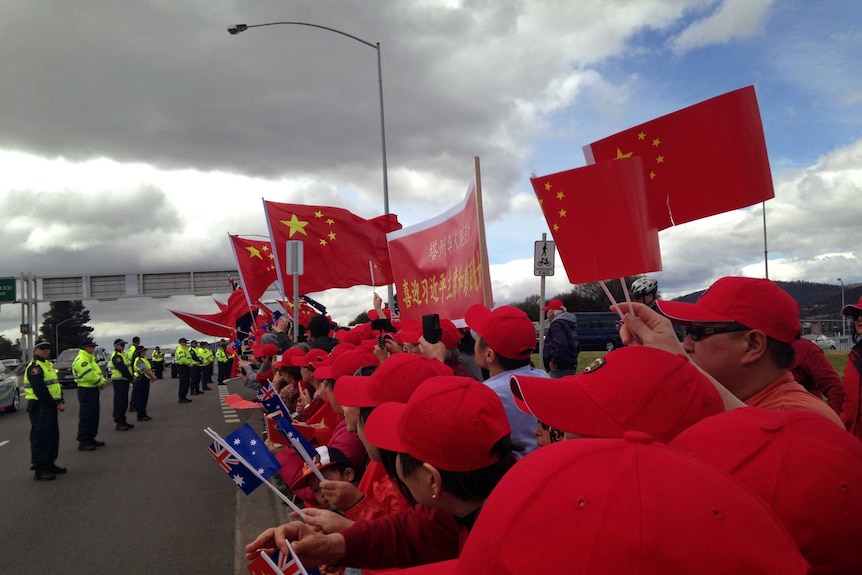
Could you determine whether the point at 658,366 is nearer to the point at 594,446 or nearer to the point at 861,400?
the point at 594,446

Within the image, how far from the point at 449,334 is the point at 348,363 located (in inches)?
38.9

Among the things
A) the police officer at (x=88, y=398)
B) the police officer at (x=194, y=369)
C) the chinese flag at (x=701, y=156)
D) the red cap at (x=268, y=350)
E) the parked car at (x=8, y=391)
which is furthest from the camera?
the police officer at (x=194, y=369)

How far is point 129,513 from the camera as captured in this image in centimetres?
729

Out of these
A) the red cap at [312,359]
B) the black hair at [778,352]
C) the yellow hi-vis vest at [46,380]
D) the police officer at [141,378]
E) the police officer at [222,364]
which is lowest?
the police officer at [222,364]

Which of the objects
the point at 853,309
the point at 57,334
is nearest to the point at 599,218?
the point at 853,309

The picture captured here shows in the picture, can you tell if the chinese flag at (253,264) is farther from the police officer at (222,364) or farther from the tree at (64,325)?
the tree at (64,325)

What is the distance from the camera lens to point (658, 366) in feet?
5.98

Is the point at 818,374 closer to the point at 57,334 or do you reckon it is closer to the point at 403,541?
the point at 403,541

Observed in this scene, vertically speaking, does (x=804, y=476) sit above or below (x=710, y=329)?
below

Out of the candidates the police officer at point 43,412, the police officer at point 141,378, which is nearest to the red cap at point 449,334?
the police officer at point 43,412

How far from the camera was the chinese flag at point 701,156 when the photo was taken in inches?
113

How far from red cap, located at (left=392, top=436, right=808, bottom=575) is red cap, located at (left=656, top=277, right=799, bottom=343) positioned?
5.05ft

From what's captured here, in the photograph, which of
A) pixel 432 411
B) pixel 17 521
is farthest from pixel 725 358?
pixel 17 521

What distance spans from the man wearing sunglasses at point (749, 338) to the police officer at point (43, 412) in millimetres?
9548
